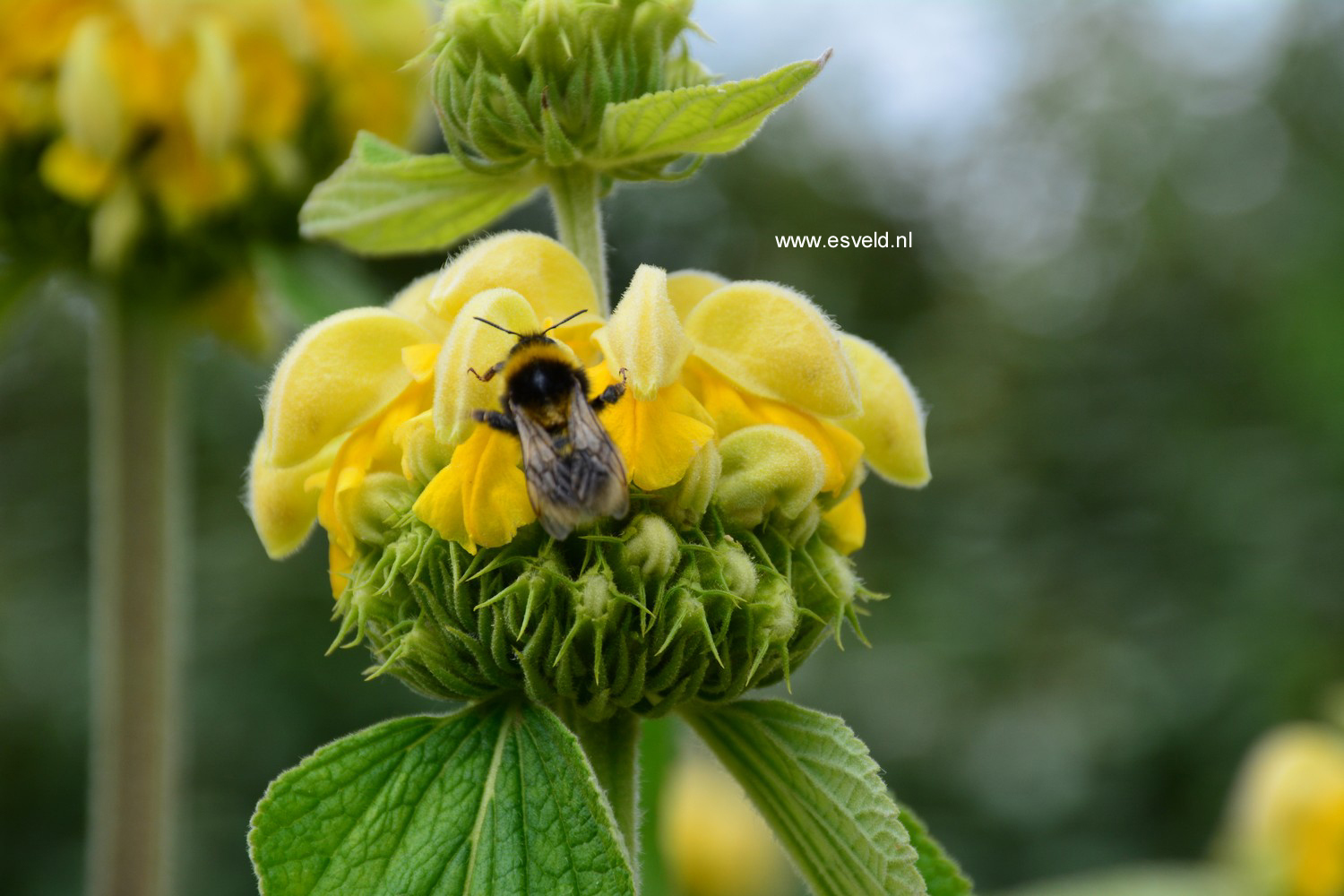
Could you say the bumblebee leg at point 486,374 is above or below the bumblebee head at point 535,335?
below

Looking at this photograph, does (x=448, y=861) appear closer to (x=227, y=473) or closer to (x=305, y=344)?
(x=305, y=344)

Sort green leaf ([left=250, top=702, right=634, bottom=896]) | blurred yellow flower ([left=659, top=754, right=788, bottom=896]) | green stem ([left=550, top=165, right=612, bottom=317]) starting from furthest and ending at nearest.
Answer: blurred yellow flower ([left=659, top=754, right=788, bottom=896])
green stem ([left=550, top=165, right=612, bottom=317])
green leaf ([left=250, top=702, right=634, bottom=896])

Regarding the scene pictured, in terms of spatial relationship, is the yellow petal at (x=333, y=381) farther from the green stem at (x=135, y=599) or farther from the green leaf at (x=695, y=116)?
the green stem at (x=135, y=599)

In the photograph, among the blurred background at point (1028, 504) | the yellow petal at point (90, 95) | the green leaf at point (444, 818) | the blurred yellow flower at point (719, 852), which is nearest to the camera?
the green leaf at point (444, 818)

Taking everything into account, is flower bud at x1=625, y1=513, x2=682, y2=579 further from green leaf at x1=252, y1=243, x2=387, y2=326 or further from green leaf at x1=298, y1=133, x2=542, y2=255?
green leaf at x1=252, y1=243, x2=387, y2=326

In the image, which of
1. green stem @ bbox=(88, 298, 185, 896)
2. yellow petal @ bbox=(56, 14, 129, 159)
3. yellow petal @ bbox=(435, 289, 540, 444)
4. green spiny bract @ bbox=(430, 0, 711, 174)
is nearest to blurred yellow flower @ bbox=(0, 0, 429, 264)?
yellow petal @ bbox=(56, 14, 129, 159)

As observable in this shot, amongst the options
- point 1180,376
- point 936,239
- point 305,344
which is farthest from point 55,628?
point 936,239

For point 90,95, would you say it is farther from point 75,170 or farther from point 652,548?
point 652,548

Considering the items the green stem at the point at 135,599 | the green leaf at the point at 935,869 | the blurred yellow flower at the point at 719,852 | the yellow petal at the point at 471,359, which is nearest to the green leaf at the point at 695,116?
the yellow petal at the point at 471,359
